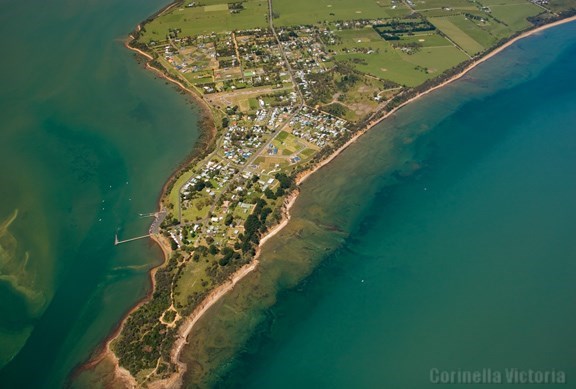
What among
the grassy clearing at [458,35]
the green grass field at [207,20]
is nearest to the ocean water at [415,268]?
the grassy clearing at [458,35]

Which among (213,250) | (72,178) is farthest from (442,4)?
(72,178)

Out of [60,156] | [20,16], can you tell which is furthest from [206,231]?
[20,16]

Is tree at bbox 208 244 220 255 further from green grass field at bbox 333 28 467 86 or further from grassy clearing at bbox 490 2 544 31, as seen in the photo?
grassy clearing at bbox 490 2 544 31

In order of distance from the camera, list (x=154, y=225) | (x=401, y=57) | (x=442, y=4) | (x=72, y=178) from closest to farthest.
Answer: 1. (x=154, y=225)
2. (x=72, y=178)
3. (x=401, y=57)
4. (x=442, y=4)

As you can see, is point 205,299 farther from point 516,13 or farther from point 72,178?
point 516,13

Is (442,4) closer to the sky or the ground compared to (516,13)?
closer to the sky

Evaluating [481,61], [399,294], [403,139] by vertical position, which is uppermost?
[481,61]

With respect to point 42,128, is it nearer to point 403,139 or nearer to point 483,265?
point 403,139

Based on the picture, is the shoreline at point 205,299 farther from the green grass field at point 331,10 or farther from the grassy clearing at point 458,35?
the green grass field at point 331,10
